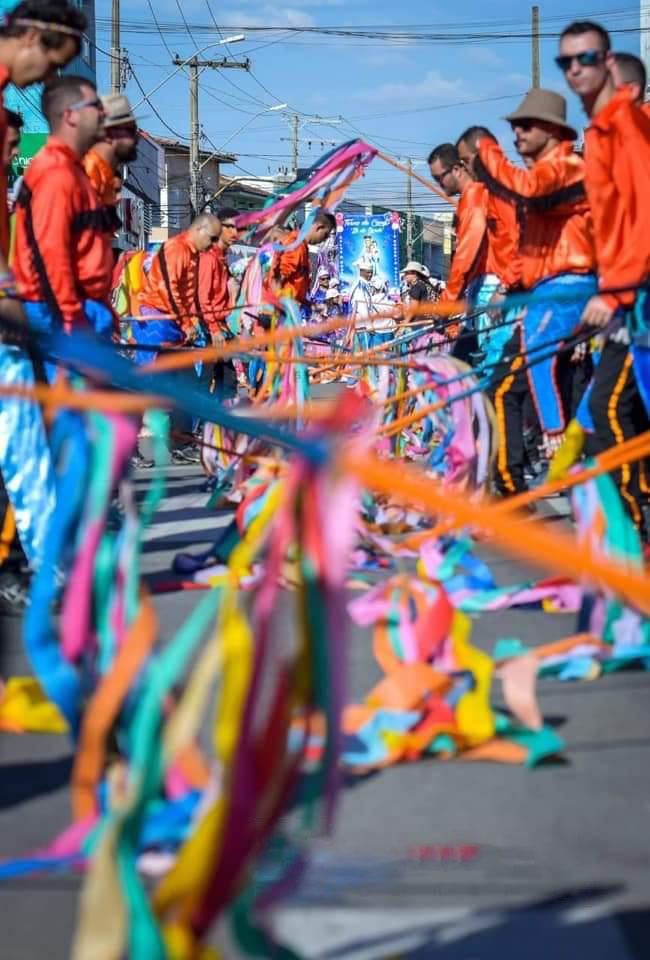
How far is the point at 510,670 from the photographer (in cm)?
418

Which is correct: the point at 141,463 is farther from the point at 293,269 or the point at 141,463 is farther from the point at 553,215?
the point at 553,215

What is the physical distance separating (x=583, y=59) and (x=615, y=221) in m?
0.66

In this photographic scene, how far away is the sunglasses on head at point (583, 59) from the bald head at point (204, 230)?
649cm

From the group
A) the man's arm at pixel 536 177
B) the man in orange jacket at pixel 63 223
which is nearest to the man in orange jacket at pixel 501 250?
the man's arm at pixel 536 177

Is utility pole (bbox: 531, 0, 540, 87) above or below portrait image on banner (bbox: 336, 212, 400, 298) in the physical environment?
above

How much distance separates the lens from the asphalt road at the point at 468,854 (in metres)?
2.76

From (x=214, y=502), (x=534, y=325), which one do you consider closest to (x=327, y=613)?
(x=534, y=325)

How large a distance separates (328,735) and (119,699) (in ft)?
1.13

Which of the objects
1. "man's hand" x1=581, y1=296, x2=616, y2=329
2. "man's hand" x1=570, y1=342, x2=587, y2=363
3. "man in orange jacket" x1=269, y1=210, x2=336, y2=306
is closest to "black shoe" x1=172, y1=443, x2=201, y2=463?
"man in orange jacket" x1=269, y1=210, x2=336, y2=306

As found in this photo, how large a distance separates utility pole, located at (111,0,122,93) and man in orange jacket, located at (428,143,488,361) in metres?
19.4

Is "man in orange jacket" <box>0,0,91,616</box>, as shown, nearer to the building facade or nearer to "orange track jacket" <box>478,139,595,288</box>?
"orange track jacket" <box>478,139,595,288</box>

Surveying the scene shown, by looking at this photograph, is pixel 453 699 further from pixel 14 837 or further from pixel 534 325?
pixel 534 325

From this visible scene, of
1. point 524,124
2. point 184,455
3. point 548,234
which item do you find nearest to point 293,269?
point 184,455

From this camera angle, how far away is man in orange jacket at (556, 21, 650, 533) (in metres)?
5.91
